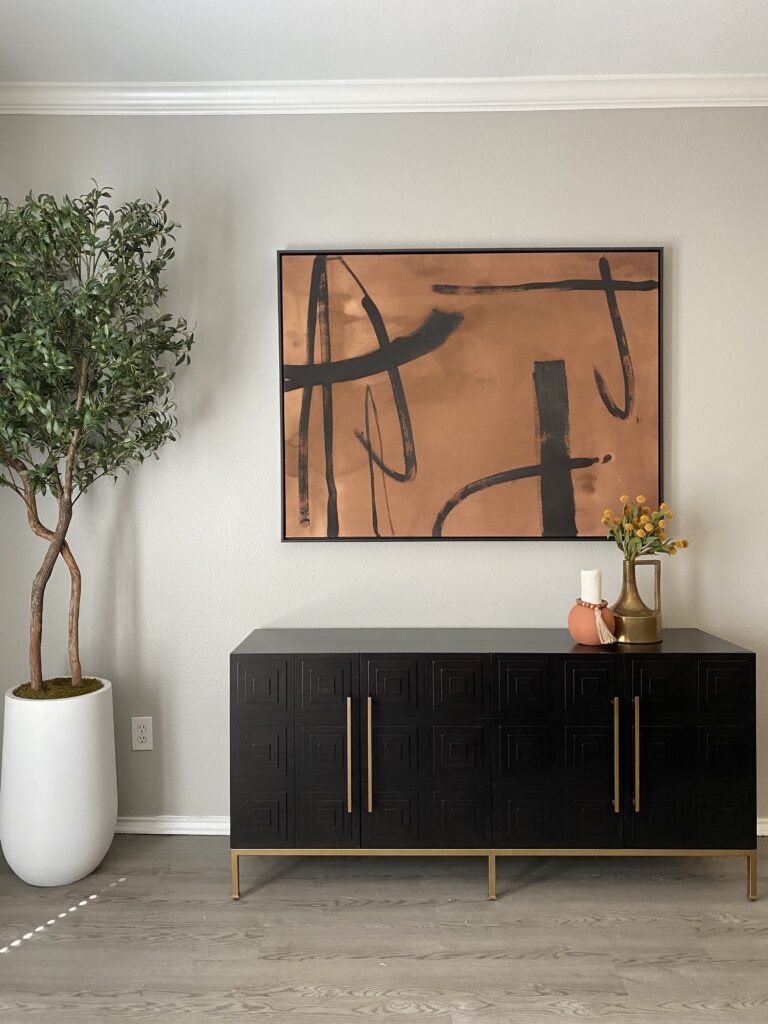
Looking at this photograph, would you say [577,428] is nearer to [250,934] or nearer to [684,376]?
[684,376]

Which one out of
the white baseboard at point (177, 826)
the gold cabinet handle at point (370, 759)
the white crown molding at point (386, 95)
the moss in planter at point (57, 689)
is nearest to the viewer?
the gold cabinet handle at point (370, 759)

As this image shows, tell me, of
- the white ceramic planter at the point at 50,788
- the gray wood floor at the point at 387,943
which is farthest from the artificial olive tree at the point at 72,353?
the gray wood floor at the point at 387,943

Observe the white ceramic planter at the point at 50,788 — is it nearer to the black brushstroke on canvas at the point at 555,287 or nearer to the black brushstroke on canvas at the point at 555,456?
the black brushstroke on canvas at the point at 555,456

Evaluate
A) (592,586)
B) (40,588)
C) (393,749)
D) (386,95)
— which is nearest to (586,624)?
(592,586)

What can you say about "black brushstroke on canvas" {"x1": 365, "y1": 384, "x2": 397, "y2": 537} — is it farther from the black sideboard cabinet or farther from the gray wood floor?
the gray wood floor

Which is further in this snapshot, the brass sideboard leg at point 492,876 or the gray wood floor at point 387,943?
the brass sideboard leg at point 492,876

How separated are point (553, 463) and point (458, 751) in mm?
1016

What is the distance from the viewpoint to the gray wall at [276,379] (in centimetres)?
273

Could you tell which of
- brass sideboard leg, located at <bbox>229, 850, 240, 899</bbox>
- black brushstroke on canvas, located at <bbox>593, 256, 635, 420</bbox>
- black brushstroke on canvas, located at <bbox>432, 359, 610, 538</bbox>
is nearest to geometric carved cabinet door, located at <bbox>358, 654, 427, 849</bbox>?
brass sideboard leg, located at <bbox>229, 850, 240, 899</bbox>

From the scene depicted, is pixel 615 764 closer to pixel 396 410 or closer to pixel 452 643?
pixel 452 643

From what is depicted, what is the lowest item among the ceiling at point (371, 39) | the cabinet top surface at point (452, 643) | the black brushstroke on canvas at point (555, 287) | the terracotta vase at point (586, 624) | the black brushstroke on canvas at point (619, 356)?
the cabinet top surface at point (452, 643)

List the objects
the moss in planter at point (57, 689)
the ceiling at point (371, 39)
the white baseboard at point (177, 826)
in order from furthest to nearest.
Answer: the white baseboard at point (177, 826), the moss in planter at point (57, 689), the ceiling at point (371, 39)

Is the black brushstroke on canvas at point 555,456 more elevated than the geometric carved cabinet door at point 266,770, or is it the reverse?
the black brushstroke on canvas at point 555,456

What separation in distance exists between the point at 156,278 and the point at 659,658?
1931 millimetres
